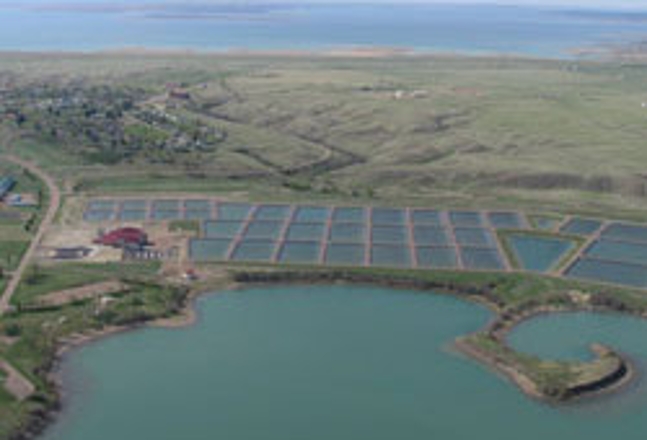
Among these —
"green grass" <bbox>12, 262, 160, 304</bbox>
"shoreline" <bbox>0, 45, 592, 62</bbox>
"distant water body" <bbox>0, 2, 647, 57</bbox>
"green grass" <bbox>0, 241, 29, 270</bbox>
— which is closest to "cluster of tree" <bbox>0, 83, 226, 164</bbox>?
"green grass" <bbox>0, 241, 29, 270</bbox>

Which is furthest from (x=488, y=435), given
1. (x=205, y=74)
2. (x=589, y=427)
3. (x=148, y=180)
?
(x=205, y=74)

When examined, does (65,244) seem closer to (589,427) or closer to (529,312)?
(529,312)

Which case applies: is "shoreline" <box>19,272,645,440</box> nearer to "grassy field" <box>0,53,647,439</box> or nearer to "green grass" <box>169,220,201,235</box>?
"grassy field" <box>0,53,647,439</box>

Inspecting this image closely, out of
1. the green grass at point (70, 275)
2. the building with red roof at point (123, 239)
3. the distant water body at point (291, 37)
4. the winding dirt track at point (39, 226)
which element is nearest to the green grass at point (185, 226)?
the building with red roof at point (123, 239)

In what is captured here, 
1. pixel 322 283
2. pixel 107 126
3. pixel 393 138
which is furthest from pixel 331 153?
pixel 322 283

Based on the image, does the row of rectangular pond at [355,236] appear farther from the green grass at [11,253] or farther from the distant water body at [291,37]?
the distant water body at [291,37]

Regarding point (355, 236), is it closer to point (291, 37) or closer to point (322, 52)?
point (322, 52)

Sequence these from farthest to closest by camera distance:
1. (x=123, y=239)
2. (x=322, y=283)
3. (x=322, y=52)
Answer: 1. (x=322, y=52)
2. (x=123, y=239)
3. (x=322, y=283)
